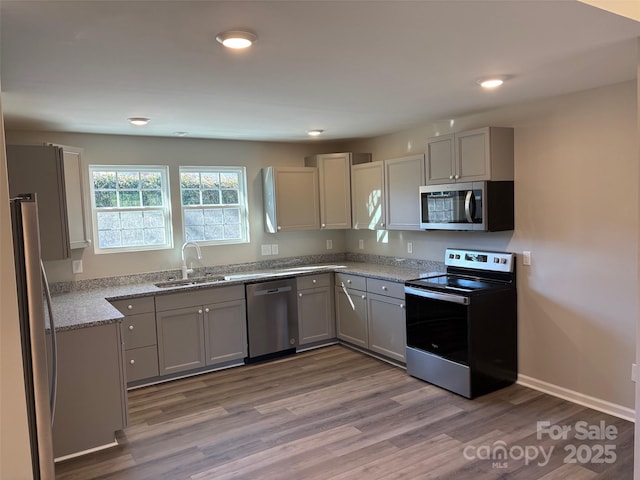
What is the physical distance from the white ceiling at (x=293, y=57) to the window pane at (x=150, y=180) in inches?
37.7

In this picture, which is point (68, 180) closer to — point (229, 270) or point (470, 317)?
point (229, 270)

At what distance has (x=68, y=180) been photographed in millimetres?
3736

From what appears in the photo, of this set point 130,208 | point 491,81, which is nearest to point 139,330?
point 130,208

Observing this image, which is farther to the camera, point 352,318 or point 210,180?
point 210,180

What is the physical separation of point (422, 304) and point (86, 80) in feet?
9.83

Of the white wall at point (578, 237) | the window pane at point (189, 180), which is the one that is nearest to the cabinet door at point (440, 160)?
the white wall at point (578, 237)

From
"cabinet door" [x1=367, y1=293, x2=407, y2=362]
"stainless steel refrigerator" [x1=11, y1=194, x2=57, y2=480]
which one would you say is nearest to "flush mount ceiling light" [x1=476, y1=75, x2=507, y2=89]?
"cabinet door" [x1=367, y1=293, x2=407, y2=362]

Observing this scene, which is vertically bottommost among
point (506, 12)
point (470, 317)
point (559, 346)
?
point (559, 346)

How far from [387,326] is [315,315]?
933 mm

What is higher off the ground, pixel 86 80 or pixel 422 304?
pixel 86 80

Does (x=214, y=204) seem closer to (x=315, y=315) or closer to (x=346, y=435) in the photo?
(x=315, y=315)

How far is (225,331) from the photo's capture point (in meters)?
4.52

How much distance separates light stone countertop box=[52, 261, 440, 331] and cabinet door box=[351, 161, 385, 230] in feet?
1.70

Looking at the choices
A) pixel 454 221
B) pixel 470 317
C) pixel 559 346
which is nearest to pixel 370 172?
pixel 454 221
